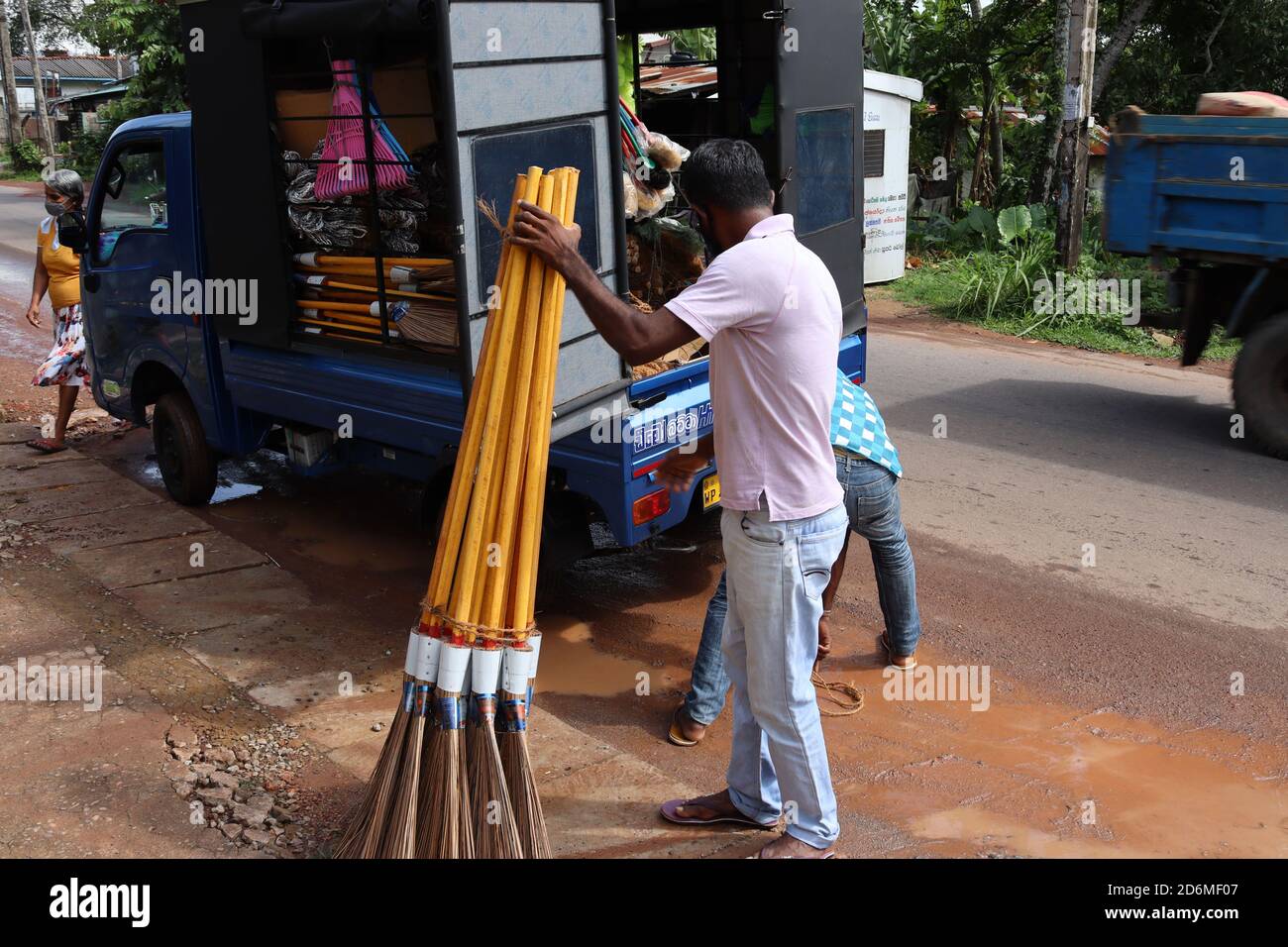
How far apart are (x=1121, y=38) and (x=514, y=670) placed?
14.1 m

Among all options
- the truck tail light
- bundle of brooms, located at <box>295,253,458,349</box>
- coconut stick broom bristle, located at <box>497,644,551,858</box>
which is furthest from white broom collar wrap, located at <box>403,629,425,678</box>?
bundle of brooms, located at <box>295,253,458,349</box>

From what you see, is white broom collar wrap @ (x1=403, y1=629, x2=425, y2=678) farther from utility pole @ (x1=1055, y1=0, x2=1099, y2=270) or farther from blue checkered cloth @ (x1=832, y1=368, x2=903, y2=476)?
utility pole @ (x1=1055, y1=0, x2=1099, y2=270)

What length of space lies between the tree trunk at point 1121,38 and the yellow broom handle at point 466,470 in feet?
42.2

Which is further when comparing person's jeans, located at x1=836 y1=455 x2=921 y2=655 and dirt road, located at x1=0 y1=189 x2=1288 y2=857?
person's jeans, located at x1=836 y1=455 x2=921 y2=655

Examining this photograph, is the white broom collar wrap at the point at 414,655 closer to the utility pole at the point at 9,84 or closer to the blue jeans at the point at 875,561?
the blue jeans at the point at 875,561

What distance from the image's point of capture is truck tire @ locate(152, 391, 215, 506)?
20.7 ft

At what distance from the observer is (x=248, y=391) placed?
5.74 m

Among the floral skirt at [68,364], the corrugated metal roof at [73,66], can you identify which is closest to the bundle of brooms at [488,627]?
the floral skirt at [68,364]

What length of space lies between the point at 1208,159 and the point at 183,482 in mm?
6228

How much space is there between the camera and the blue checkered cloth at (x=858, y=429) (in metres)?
4.00

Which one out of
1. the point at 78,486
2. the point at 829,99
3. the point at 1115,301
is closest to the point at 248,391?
the point at 78,486

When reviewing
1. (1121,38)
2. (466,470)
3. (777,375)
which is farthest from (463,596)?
(1121,38)

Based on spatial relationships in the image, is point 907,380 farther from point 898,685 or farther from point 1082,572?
point 898,685

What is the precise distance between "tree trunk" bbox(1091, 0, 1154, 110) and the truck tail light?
37.3 feet
